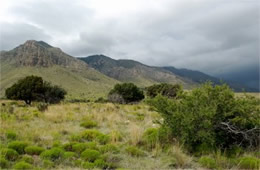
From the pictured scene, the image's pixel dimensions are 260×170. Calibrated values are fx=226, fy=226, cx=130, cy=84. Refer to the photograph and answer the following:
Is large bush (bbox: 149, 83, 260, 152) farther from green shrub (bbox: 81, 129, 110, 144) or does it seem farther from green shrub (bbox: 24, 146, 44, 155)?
green shrub (bbox: 24, 146, 44, 155)

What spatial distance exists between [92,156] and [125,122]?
557cm

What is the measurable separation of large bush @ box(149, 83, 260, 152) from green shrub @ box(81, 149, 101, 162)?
8.66 ft

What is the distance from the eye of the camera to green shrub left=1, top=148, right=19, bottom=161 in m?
6.00

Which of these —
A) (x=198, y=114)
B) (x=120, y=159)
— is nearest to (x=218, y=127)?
(x=198, y=114)

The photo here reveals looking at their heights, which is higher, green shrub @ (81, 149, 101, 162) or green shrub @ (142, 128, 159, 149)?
green shrub @ (142, 128, 159, 149)

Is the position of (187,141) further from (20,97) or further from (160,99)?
(20,97)

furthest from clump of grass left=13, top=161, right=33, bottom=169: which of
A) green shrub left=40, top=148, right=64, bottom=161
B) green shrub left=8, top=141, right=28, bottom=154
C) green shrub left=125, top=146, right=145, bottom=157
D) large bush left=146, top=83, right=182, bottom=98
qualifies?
large bush left=146, top=83, right=182, bottom=98

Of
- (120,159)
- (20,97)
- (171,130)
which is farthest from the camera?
(20,97)

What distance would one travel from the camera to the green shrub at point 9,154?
236 inches

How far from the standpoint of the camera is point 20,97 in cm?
2889

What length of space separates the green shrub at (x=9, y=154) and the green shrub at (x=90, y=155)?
5.82ft

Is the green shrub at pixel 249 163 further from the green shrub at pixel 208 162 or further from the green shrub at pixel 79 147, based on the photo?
the green shrub at pixel 79 147

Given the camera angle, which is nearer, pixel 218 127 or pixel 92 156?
pixel 92 156

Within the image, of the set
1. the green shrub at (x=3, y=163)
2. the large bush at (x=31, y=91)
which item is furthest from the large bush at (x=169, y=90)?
the large bush at (x=31, y=91)
